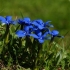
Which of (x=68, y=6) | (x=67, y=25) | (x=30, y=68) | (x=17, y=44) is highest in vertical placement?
(x=68, y=6)

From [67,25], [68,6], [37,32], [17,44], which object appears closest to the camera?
[37,32]

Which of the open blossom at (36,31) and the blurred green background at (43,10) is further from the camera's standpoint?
the blurred green background at (43,10)

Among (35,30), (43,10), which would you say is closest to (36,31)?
(35,30)

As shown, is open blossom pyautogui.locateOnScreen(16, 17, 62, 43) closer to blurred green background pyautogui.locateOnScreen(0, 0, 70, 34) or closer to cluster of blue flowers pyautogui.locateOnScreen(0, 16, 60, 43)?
cluster of blue flowers pyautogui.locateOnScreen(0, 16, 60, 43)

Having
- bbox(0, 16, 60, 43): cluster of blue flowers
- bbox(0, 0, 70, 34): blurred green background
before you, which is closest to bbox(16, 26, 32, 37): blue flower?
bbox(0, 16, 60, 43): cluster of blue flowers

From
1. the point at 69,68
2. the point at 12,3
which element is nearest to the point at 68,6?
the point at 12,3

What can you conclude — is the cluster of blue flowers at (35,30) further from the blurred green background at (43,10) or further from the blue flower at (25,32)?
the blurred green background at (43,10)

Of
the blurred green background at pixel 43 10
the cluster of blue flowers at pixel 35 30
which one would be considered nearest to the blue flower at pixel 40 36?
the cluster of blue flowers at pixel 35 30

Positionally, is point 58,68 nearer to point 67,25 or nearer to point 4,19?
point 4,19

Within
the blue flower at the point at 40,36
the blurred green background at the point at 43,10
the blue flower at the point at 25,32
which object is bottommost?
the blue flower at the point at 40,36
